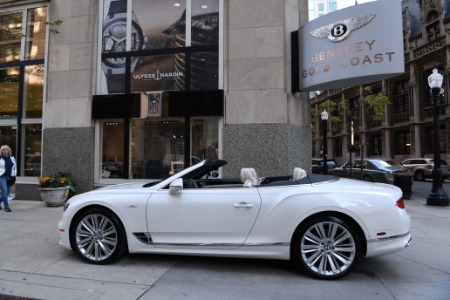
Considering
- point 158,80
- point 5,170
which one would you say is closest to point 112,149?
point 158,80

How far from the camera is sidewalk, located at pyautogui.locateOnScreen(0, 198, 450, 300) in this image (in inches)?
145

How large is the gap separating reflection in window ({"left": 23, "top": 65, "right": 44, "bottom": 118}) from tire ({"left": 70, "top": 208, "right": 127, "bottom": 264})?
774 cm

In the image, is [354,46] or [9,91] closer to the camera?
[354,46]

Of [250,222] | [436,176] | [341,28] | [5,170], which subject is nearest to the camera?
[250,222]

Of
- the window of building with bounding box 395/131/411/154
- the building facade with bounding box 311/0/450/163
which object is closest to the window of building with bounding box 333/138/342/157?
the building facade with bounding box 311/0/450/163

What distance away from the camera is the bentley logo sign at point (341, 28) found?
27.0 feet

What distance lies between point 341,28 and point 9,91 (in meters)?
10.4

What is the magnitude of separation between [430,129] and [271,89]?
3056cm

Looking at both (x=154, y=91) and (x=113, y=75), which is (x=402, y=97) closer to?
(x=154, y=91)

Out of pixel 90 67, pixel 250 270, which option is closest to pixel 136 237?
pixel 250 270

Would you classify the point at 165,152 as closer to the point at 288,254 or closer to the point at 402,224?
the point at 288,254

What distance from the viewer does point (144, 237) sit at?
4.52 meters

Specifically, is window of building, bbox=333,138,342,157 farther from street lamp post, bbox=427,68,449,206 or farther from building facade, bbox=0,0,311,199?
building facade, bbox=0,0,311,199

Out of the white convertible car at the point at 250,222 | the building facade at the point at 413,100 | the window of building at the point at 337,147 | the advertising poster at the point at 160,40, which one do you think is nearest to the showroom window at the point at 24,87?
the advertising poster at the point at 160,40
